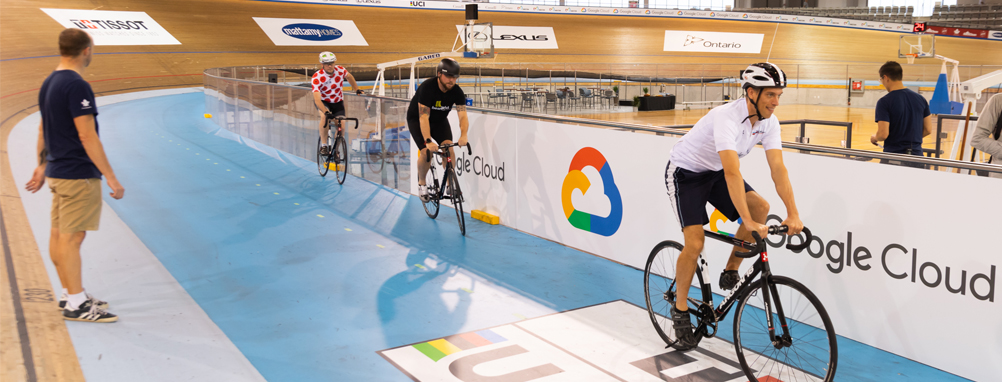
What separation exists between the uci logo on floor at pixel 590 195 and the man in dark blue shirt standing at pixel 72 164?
330 cm

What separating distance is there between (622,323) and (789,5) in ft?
171

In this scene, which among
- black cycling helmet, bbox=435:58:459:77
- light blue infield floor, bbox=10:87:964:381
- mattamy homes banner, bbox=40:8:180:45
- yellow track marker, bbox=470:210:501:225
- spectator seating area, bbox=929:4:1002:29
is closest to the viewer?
light blue infield floor, bbox=10:87:964:381

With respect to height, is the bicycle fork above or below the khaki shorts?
below

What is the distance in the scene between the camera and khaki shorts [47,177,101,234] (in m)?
3.84

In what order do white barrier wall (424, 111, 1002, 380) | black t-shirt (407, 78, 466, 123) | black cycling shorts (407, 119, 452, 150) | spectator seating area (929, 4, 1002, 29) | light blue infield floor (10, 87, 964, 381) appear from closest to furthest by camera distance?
white barrier wall (424, 111, 1002, 380) → light blue infield floor (10, 87, 964, 381) → black t-shirt (407, 78, 466, 123) → black cycling shorts (407, 119, 452, 150) → spectator seating area (929, 4, 1002, 29)

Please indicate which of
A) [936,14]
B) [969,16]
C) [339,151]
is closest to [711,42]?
[936,14]

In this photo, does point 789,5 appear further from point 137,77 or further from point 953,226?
point 953,226

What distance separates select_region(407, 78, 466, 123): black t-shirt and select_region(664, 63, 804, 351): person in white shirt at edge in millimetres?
3214

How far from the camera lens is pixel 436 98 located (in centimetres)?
618

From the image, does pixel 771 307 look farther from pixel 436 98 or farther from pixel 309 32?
pixel 309 32

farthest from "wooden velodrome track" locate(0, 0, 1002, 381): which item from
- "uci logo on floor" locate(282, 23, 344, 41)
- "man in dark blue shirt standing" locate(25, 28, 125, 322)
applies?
"uci logo on floor" locate(282, 23, 344, 41)

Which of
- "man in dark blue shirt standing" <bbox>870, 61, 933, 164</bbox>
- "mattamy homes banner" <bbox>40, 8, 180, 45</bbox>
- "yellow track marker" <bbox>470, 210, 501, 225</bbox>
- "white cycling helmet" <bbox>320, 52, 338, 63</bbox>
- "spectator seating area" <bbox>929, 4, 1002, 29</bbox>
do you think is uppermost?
"spectator seating area" <bbox>929, 4, 1002, 29</bbox>

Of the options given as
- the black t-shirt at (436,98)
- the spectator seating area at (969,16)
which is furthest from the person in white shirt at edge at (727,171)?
the spectator seating area at (969,16)

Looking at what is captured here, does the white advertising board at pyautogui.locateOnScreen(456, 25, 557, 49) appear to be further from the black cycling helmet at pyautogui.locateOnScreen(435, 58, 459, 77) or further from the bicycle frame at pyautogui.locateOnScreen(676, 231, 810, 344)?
the bicycle frame at pyautogui.locateOnScreen(676, 231, 810, 344)
